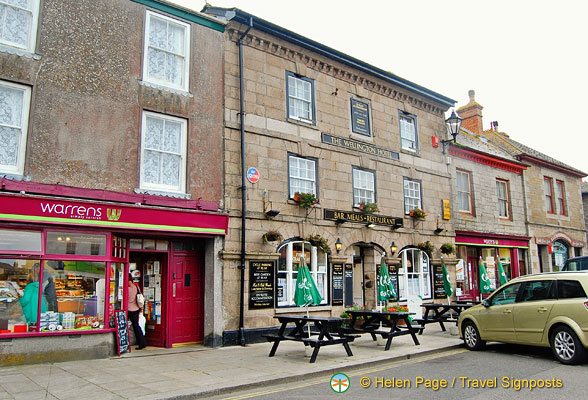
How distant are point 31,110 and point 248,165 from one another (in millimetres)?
5465

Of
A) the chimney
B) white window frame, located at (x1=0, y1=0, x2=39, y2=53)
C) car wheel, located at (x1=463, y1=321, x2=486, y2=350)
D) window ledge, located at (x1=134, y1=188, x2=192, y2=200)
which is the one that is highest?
the chimney

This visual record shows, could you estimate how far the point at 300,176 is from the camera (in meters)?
14.7

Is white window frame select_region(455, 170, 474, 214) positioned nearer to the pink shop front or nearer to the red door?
the pink shop front

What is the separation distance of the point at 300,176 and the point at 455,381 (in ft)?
26.2

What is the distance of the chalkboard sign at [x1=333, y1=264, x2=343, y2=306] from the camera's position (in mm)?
14965

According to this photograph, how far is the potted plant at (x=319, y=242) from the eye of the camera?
47.4ft

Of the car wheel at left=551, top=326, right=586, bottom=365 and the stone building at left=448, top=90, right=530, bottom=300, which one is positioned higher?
the stone building at left=448, top=90, right=530, bottom=300

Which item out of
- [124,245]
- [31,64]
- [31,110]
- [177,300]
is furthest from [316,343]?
[31,64]

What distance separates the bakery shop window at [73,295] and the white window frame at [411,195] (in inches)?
440

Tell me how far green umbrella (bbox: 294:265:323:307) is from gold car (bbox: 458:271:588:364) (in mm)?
3949

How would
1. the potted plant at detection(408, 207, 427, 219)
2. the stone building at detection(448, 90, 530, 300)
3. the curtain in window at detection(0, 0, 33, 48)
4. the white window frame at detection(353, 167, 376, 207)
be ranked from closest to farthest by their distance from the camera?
1. the curtain in window at detection(0, 0, 33, 48)
2. the white window frame at detection(353, 167, 376, 207)
3. the potted plant at detection(408, 207, 427, 219)
4. the stone building at detection(448, 90, 530, 300)

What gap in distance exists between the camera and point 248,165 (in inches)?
Answer: 527

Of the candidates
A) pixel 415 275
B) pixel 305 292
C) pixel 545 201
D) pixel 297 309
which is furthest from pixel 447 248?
pixel 545 201

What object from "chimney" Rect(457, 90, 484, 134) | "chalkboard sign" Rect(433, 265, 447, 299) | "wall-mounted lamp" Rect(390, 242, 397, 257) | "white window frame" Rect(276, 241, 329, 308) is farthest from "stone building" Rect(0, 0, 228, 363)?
"chimney" Rect(457, 90, 484, 134)
